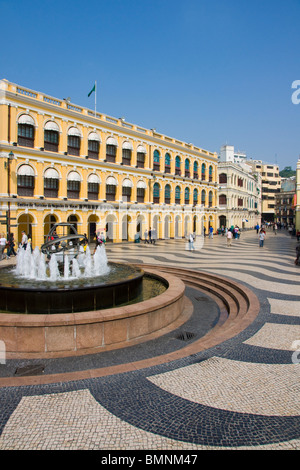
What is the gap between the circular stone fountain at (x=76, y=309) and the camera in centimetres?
706

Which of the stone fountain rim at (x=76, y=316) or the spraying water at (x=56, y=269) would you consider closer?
the stone fountain rim at (x=76, y=316)

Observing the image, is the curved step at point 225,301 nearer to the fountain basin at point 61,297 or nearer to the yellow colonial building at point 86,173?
the fountain basin at point 61,297

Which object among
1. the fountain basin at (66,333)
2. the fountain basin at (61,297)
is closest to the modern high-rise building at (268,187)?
the fountain basin at (61,297)

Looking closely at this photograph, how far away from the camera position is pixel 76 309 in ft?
28.7

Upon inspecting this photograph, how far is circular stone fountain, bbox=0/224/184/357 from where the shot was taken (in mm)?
7062

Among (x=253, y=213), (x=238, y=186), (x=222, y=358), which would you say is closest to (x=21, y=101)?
(x=222, y=358)

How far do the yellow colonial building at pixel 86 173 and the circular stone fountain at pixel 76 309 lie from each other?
14.4m

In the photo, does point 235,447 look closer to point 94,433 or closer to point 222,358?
point 94,433

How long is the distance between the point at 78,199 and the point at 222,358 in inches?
1079

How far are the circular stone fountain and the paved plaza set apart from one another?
0.40m

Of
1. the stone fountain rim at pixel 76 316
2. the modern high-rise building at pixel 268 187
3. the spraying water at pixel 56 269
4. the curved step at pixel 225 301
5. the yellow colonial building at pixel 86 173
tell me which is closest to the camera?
the stone fountain rim at pixel 76 316

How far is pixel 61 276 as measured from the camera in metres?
11.1

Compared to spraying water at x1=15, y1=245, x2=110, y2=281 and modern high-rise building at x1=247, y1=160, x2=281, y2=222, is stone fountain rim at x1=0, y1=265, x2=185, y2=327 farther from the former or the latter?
modern high-rise building at x1=247, y1=160, x2=281, y2=222
